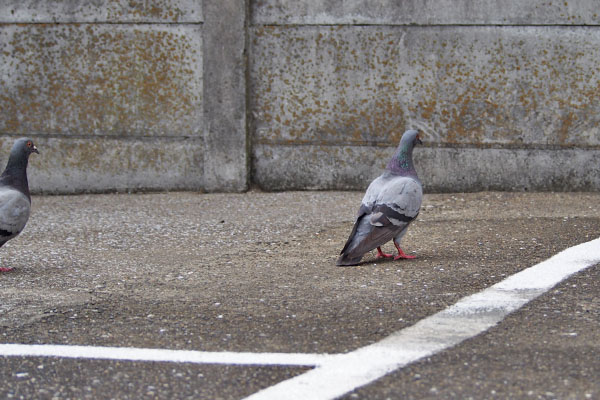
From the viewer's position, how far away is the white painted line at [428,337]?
2.90 m

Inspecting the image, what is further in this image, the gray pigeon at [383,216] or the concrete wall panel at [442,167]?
the concrete wall panel at [442,167]

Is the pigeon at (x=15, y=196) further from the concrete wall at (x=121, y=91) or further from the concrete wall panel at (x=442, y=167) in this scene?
the concrete wall panel at (x=442, y=167)

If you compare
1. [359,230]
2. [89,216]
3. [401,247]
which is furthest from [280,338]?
[89,216]

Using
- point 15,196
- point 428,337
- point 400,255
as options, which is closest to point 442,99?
point 400,255

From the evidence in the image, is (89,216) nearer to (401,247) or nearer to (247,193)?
(247,193)

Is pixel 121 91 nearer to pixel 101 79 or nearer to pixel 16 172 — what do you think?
pixel 101 79

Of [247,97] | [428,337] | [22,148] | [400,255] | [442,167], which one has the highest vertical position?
[247,97]

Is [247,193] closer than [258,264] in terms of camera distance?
No

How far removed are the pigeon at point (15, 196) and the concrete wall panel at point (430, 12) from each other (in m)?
2.83

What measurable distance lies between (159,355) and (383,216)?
1955 millimetres

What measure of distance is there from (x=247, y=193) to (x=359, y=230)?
8.57ft

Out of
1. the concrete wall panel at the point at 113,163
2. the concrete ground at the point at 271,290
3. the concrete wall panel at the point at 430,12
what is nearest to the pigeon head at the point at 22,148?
the concrete ground at the point at 271,290

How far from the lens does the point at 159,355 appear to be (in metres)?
3.30

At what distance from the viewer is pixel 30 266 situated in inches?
197
